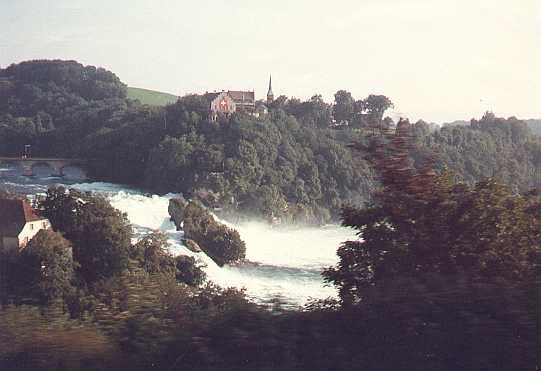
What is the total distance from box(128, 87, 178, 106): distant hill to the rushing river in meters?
11.7

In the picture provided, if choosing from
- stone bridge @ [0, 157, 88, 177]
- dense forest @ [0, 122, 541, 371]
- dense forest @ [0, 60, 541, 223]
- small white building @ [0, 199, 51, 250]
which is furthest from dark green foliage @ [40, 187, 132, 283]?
stone bridge @ [0, 157, 88, 177]

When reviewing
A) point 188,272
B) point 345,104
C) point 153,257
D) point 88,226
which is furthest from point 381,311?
point 345,104

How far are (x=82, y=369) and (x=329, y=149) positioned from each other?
20.1m

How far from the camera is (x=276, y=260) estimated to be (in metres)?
15.9

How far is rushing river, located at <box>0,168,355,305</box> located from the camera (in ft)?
36.6

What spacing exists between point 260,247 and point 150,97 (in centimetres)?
2419

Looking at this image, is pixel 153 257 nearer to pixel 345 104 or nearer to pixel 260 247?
pixel 345 104

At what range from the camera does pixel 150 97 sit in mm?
40750

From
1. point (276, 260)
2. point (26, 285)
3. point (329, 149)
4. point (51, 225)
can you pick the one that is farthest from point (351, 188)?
point (26, 285)

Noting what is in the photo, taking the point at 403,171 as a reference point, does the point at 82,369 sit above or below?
below

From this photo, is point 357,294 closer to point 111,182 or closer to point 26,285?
point 26,285

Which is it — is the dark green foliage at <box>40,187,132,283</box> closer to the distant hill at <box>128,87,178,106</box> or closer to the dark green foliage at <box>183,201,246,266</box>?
Answer: the dark green foliage at <box>183,201,246,266</box>

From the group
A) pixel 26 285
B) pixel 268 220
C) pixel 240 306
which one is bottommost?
pixel 268 220

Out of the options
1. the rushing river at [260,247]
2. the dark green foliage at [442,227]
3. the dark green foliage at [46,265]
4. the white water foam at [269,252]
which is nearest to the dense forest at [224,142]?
the rushing river at [260,247]
